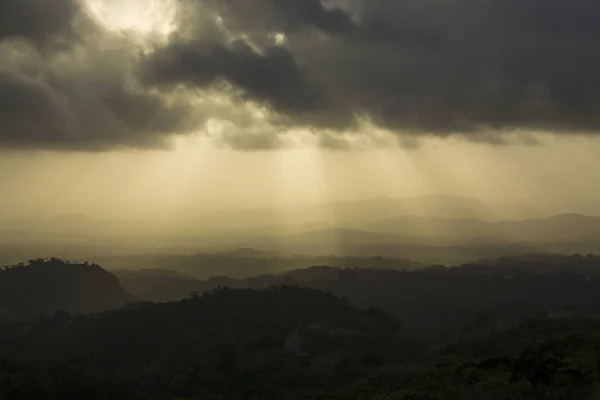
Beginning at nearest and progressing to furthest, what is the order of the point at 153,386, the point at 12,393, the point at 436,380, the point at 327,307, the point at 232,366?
1. the point at 436,380
2. the point at 12,393
3. the point at 153,386
4. the point at 232,366
5. the point at 327,307

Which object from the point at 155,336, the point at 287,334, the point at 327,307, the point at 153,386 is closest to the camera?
the point at 153,386

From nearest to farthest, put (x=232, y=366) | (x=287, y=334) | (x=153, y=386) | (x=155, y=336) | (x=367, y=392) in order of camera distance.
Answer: (x=367, y=392) < (x=153, y=386) < (x=232, y=366) < (x=287, y=334) < (x=155, y=336)

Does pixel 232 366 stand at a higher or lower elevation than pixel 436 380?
lower

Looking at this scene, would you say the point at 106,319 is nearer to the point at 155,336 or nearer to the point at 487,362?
the point at 155,336

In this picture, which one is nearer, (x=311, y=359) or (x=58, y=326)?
(x=311, y=359)

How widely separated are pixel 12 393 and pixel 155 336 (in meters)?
83.8

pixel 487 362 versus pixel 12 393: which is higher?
pixel 487 362

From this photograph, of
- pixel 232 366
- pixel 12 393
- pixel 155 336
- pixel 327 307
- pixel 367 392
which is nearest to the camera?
pixel 367 392

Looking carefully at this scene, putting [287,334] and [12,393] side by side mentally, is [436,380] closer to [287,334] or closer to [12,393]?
[12,393]

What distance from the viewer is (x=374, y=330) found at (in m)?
170

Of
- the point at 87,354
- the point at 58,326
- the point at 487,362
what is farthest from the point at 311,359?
the point at 58,326

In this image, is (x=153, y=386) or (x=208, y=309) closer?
(x=153, y=386)

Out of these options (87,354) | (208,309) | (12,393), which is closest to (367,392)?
(12,393)

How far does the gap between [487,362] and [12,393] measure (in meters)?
67.2
